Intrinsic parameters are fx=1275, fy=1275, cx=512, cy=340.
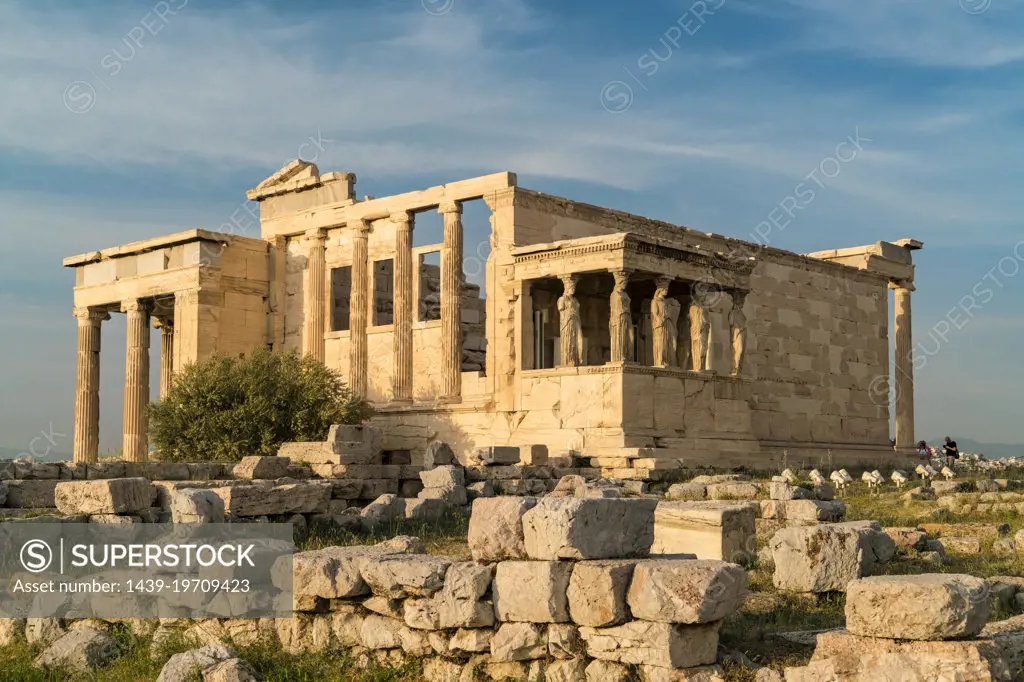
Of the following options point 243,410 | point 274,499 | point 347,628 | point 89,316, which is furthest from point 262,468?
point 89,316

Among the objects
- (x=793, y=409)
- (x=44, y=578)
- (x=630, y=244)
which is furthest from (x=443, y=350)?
(x=44, y=578)

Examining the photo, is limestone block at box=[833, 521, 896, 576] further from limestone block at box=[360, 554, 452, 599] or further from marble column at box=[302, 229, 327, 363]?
marble column at box=[302, 229, 327, 363]

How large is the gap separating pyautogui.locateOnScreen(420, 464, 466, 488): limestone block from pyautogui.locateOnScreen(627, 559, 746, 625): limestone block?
8961mm

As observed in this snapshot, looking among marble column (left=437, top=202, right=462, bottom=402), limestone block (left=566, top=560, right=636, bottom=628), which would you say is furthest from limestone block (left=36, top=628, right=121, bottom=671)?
marble column (left=437, top=202, right=462, bottom=402)

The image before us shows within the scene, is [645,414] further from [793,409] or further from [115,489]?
[115,489]

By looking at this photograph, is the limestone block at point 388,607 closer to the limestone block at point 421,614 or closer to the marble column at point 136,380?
the limestone block at point 421,614

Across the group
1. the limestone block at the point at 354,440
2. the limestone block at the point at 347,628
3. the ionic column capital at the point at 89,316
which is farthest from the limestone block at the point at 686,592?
the ionic column capital at the point at 89,316

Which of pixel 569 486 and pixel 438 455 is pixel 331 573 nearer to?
pixel 569 486

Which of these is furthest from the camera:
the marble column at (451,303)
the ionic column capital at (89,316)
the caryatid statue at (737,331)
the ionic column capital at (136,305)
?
the ionic column capital at (89,316)

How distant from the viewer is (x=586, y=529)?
6984 mm

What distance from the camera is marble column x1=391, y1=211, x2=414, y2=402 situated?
24.9 metres

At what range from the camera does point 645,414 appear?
2098 cm

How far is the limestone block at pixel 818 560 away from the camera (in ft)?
27.8

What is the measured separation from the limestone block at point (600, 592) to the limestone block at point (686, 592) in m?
0.07
